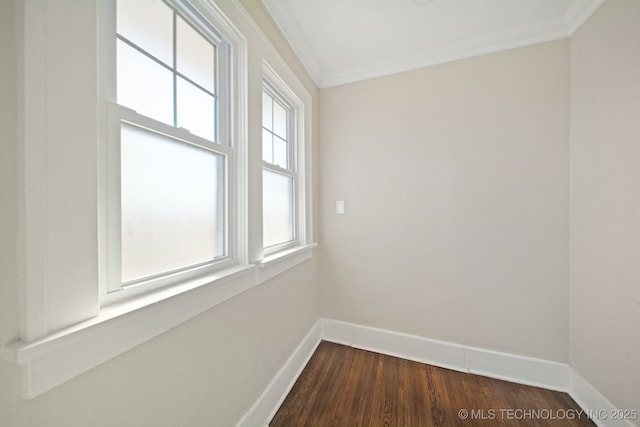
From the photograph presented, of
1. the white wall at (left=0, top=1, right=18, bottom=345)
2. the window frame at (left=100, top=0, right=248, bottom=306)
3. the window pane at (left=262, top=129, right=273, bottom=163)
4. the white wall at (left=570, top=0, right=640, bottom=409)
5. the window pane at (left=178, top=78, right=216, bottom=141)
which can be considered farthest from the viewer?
the window pane at (left=262, top=129, right=273, bottom=163)

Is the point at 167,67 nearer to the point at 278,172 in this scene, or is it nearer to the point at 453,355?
the point at 278,172

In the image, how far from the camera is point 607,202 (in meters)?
1.30

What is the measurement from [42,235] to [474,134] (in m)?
2.30

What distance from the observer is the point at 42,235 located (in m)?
0.50

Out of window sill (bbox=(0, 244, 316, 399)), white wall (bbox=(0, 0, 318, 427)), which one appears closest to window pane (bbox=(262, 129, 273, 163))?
white wall (bbox=(0, 0, 318, 427))

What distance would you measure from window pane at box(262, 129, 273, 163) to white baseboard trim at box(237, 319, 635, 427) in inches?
56.4

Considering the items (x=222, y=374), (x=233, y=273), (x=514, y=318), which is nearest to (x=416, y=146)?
(x=514, y=318)

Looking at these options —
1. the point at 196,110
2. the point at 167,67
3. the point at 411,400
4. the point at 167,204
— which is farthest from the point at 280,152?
the point at 411,400

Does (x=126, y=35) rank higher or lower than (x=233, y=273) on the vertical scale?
higher

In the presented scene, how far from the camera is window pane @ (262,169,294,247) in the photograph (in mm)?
1591

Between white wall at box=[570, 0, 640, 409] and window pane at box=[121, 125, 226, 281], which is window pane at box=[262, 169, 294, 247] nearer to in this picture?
window pane at box=[121, 125, 226, 281]

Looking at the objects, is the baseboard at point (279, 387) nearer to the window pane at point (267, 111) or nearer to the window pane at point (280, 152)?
the window pane at point (280, 152)

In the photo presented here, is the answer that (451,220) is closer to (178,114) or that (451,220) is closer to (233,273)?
(233,273)

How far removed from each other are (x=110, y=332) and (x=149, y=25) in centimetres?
106
